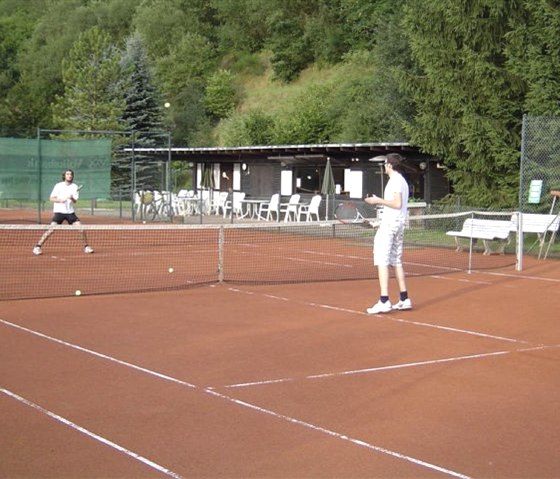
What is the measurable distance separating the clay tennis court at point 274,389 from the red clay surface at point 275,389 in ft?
0.07

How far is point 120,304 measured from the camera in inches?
459

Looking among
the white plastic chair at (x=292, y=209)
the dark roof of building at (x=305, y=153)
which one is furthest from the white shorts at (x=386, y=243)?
the white plastic chair at (x=292, y=209)

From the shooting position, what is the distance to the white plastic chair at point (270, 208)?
2890 centimetres

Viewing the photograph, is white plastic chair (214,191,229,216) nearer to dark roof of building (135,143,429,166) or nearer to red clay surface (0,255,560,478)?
dark roof of building (135,143,429,166)

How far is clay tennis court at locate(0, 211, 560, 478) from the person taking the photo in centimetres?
546

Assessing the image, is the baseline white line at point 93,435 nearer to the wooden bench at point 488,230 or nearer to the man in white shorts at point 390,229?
the man in white shorts at point 390,229

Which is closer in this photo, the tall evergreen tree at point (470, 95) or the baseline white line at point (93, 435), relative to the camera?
the baseline white line at point (93, 435)

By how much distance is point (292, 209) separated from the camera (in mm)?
29391

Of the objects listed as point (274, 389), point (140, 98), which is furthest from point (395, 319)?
point (140, 98)

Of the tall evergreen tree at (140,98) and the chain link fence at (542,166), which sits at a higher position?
the tall evergreen tree at (140,98)

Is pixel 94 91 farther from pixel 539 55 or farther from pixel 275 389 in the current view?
pixel 275 389

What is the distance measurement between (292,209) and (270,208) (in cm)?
76

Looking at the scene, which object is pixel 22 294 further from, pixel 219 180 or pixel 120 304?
pixel 219 180

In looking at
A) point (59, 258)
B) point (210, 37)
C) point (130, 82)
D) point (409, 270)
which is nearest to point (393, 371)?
point (409, 270)
